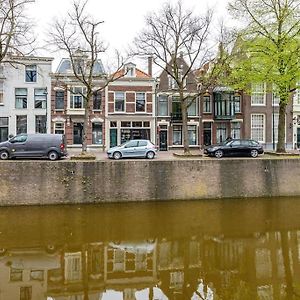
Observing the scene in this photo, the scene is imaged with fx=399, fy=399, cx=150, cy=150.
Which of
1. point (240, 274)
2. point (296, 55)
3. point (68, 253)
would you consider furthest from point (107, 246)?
point (296, 55)

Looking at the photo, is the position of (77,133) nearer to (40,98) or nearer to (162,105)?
(40,98)

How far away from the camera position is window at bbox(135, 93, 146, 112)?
33.2m

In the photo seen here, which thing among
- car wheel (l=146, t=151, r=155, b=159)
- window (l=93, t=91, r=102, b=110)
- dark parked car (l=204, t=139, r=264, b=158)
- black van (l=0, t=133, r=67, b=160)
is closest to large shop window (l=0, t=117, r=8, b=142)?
window (l=93, t=91, r=102, b=110)

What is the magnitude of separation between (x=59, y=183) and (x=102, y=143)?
45.4ft

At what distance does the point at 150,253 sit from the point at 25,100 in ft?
79.1

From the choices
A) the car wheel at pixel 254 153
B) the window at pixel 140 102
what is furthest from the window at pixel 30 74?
the car wheel at pixel 254 153

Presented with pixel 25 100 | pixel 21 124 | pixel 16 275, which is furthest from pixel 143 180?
pixel 25 100

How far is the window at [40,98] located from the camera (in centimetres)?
3244

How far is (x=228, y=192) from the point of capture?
67.9 ft

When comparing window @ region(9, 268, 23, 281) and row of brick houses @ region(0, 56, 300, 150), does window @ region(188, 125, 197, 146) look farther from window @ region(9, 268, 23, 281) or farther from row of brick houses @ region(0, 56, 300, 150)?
window @ region(9, 268, 23, 281)

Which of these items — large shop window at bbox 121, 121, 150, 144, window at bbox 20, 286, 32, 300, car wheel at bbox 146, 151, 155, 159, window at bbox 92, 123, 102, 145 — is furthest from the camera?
large shop window at bbox 121, 121, 150, 144

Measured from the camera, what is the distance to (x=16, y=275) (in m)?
9.97

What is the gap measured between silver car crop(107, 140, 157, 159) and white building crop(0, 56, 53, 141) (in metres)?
10.6

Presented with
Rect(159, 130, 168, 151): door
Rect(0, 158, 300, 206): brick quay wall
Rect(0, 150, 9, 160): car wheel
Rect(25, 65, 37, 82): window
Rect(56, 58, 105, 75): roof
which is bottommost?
Rect(0, 158, 300, 206): brick quay wall
